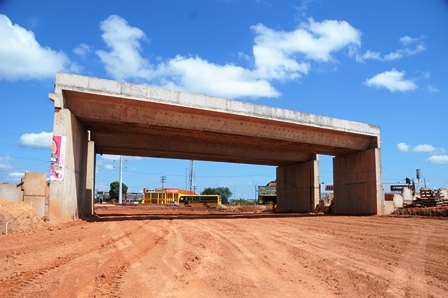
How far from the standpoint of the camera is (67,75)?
65.4 ft

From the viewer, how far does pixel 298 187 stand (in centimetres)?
4078

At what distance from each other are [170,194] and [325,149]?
57.2 m

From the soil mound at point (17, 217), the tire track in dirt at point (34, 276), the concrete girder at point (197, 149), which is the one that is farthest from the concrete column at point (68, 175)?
the tire track in dirt at point (34, 276)

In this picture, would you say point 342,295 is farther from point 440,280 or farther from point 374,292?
point 440,280

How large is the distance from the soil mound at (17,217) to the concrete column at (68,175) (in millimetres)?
1499

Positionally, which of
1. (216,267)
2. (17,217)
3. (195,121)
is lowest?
(216,267)

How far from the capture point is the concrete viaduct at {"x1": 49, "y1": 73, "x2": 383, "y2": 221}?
20.3 m

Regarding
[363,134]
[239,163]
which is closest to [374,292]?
[363,134]

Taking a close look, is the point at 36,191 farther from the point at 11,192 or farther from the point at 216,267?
the point at 216,267

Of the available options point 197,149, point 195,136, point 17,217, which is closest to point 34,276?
point 17,217

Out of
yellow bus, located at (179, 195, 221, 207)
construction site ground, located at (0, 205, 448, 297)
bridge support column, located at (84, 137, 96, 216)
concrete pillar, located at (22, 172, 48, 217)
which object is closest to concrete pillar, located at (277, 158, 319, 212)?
bridge support column, located at (84, 137, 96, 216)

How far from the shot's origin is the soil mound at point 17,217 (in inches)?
548

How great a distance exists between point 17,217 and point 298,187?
1195 inches

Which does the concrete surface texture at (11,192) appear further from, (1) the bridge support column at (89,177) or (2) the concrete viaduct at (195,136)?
(1) the bridge support column at (89,177)
